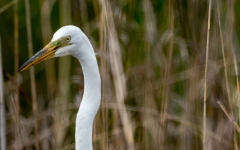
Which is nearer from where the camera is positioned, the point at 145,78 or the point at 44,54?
the point at 44,54

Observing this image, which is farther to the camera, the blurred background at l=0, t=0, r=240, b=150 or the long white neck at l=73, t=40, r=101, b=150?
the blurred background at l=0, t=0, r=240, b=150

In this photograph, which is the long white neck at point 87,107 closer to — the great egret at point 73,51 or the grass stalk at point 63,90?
the great egret at point 73,51

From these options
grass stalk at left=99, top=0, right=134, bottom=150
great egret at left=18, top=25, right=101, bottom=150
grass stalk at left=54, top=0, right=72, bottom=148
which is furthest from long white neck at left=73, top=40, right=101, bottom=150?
grass stalk at left=54, top=0, right=72, bottom=148

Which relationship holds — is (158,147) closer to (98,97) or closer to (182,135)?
(182,135)

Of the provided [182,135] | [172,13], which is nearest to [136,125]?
[182,135]

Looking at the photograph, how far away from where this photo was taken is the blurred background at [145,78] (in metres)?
1.57

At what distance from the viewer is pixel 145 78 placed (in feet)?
5.70

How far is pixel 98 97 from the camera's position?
1266 mm

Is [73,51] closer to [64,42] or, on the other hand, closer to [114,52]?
[64,42]

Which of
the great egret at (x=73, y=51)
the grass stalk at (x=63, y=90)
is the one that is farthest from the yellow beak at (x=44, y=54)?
the grass stalk at (x=63, y=90)

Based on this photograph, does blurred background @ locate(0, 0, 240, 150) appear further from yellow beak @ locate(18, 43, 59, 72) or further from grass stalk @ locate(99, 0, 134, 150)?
yellow beak @ locate(18, 43, 59, 72)

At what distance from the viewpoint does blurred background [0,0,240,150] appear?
5.15 feet

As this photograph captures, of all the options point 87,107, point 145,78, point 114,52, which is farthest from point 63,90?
point 87,107

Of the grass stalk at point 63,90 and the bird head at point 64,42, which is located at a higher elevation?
the bird head at point 64,42
